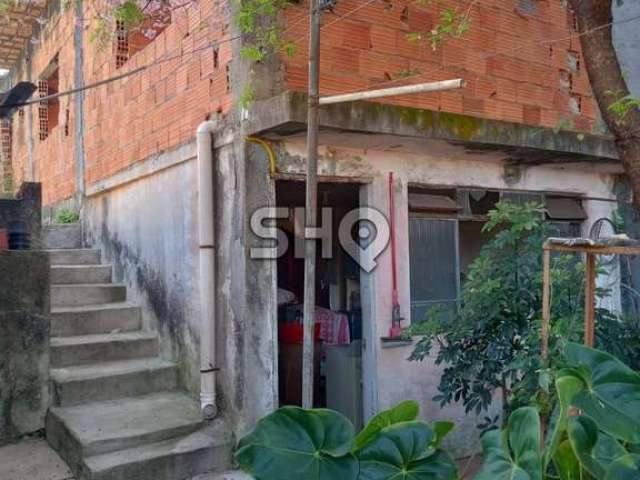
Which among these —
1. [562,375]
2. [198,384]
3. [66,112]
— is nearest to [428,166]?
[198,384]

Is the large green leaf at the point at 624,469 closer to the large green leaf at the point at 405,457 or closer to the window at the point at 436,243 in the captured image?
the large green leaf at the point at 405,457

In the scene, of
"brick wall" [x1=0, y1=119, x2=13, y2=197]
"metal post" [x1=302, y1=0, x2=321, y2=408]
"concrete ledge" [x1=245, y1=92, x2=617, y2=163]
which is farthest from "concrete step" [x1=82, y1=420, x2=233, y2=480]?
"brick wall" [x1=0, y1=119, x2=13, y2=197]

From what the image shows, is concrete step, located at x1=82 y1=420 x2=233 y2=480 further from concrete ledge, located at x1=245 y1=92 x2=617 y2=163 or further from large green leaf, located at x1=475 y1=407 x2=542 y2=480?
large green leaf, located at x1=475 y1=407 x2=542 y2=480

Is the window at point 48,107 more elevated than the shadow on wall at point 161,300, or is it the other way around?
the window at point 48,107

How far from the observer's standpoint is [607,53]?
351 centimetres

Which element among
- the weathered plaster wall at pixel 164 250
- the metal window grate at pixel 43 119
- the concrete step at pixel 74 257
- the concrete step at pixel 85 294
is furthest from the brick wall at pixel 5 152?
the concrete step at pixel 85 294

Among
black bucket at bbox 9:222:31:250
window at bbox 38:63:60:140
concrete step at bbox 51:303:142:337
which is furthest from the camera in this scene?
window at bbox 38:63:60:140

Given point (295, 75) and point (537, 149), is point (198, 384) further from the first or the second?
point (537, 149)

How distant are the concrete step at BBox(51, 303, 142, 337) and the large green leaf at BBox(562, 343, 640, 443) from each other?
16.0ft

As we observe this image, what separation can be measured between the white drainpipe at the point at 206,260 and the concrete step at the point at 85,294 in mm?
2026

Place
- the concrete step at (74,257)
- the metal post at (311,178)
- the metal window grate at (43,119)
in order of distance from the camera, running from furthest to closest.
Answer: the metal window grate at (43,119)
the concrete step at (74,257)
the metal post at (311,178)

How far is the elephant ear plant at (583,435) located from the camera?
157 centimetres

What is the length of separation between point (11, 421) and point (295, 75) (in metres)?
3.47

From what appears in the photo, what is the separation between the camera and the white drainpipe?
15.1ft
